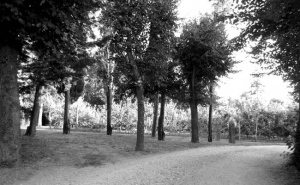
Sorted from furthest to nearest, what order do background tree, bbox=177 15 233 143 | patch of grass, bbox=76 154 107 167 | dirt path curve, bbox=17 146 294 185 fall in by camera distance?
background tree, bbox=177 15 233 143 < patch of grass, bbox=76 154 107 167 < dirt path curve, bbox=17 146 294 185

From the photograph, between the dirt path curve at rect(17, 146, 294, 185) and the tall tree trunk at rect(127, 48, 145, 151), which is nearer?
the dirt path curve at rect(17, 146, 294, 185)

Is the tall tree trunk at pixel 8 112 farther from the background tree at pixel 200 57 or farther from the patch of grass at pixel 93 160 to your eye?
the background tree at pixel 200 57

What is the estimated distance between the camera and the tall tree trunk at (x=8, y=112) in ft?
26.1

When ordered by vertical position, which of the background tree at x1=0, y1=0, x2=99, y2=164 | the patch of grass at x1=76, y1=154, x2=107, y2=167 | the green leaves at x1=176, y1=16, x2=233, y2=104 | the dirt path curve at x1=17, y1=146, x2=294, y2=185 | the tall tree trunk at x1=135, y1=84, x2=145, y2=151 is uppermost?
the green leaves at x1=176, y1=16, x2=233, y2=104

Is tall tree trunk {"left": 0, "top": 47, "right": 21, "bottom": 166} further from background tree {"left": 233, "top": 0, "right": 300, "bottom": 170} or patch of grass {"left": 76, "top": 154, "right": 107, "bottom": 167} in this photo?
background tree {"left": 233, "top": 0, "right": 300, "bottom": 170}

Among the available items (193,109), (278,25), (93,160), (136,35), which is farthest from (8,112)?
(193,109)

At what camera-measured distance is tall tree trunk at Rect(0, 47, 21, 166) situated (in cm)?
796

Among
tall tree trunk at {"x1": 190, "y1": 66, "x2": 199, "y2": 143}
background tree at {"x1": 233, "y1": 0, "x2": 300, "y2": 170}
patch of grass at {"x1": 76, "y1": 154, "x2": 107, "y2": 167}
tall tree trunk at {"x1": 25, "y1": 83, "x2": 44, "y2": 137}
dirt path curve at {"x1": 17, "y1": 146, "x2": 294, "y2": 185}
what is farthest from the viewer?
tall tree trunk at {"x1": 190, "y1": 66, "x2": 199, "y2": 143}

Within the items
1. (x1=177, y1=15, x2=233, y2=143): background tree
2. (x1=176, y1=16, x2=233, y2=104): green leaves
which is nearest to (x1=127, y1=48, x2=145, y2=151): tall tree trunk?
(x1=177, y1=15, x2=233, y2=143): background tree

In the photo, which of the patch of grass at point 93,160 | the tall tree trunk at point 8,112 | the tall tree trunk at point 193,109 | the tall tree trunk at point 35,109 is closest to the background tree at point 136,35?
the patch of grass at point 93,160

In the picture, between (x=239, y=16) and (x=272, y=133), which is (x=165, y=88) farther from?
(x=272, y=133)

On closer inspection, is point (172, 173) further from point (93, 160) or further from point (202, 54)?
point (202, 54)

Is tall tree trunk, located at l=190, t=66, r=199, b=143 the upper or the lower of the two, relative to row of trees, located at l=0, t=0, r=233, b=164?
lower

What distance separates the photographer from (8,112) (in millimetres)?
8109
